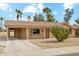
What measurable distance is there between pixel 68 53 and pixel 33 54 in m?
2.06

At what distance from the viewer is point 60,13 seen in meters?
16.1

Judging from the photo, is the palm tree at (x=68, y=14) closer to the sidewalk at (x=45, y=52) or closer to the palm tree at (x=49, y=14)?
the palm tree at (x=49, y=14)

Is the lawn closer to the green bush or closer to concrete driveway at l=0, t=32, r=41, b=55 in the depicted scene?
concrete driveway at l=0, t=32, r=41, b=55

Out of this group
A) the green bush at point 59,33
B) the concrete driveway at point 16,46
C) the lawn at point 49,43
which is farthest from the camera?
the green bush at point 59,33

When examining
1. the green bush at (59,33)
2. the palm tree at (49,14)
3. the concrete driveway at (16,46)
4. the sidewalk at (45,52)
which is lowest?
the sidewalk at (45,52)

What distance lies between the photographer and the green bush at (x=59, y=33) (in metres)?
19.2

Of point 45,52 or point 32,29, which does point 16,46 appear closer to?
point 45,52

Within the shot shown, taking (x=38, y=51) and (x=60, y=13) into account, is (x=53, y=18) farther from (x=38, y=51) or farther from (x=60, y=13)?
(x=38, y=51)

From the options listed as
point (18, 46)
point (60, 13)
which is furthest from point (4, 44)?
point (60, 13)

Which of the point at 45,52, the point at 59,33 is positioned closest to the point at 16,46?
the point at 45,52

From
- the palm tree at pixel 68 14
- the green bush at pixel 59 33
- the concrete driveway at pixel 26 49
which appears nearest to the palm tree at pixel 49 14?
the palm tree at pixel 68 14

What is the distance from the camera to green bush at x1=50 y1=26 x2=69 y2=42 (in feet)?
63.0

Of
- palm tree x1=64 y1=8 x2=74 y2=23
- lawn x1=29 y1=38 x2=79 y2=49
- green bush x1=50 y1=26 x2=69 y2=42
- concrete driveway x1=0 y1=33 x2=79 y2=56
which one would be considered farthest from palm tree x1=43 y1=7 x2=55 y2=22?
green bush x1=50 y1=26 x2=69 y2=42

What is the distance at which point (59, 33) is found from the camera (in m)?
20.9
